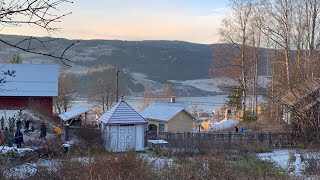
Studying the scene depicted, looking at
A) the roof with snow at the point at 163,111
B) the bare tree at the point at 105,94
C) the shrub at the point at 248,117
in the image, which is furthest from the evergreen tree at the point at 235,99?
the bare tree at the point at 105,94

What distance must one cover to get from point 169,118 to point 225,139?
10.3 metres

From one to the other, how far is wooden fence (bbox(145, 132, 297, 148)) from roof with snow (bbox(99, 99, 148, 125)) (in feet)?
7.18

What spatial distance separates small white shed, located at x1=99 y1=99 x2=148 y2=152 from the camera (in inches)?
1063

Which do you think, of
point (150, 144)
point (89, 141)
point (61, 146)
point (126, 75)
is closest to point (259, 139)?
point (150, 144)

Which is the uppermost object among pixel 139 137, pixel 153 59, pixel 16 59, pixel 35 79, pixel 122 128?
pixel 153 59

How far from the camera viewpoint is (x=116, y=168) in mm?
10883

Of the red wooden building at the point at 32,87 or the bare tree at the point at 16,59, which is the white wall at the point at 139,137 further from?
the bare tree at the point at 16,59

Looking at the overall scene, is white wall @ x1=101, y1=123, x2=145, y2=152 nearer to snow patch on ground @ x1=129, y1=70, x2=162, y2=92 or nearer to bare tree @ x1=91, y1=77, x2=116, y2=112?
bare tree @ x1=91, y1=77, x2=116, y2=112

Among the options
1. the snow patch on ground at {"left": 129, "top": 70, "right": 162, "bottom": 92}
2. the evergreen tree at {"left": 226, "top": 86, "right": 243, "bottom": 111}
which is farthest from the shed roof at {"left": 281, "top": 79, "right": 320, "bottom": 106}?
the snow patch on ground at {"left": 129, "top": 70, "right": 162, "bottom": 92}

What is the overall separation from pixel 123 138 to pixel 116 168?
16.7 metres

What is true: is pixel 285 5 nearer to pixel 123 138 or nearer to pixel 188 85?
pixel 123 138

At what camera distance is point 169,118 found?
38062 millimetres

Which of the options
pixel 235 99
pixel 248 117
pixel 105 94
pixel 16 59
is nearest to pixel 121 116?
pixel 248 117

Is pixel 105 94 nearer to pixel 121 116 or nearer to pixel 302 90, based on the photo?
pixel 121 116
